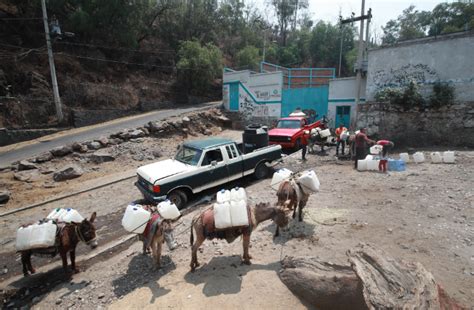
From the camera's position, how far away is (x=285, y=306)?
3496 mm

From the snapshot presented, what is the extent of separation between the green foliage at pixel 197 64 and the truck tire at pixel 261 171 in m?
19.9

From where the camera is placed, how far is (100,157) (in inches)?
511

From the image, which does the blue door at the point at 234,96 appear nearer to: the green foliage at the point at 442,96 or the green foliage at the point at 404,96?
the green foliage at the point at 404,96

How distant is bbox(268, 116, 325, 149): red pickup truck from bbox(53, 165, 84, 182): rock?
9.26 metres

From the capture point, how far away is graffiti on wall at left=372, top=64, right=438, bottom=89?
527 inches

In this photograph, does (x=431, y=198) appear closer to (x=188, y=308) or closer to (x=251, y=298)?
(x=251, y=298)

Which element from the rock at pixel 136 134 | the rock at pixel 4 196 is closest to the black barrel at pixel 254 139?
the rock at pixel 136 134

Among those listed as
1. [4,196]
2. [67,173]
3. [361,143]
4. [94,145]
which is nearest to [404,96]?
[361,143]

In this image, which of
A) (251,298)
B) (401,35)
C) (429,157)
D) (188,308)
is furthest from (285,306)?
(401,35)

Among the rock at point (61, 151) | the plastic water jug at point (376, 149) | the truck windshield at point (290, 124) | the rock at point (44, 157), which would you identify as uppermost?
the truck windshield at point (290, 124)

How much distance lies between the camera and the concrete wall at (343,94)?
16.8 meters

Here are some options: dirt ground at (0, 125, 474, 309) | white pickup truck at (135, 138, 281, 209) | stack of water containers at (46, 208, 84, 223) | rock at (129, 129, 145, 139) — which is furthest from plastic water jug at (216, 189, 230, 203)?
rock at (129, 129, 145, 139)

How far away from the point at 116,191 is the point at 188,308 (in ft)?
23.5

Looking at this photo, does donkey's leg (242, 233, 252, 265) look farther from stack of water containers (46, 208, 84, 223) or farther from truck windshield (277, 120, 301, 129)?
truck windshield (277, 120, 301, 129)
